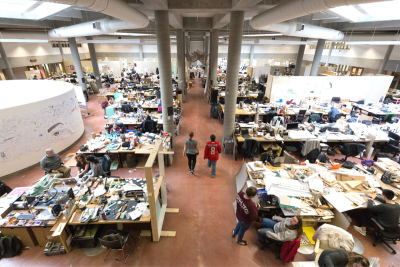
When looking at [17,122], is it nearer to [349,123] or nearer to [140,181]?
[140,181]

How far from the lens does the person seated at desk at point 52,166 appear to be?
5473mm

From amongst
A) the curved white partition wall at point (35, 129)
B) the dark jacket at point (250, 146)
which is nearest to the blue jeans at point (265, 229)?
the dark jacket at point (250, 146)


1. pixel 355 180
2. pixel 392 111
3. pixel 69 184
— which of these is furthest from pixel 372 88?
pixel 69 184

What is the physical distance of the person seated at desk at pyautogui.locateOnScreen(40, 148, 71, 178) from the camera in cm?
547

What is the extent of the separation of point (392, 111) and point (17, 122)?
17449 mm

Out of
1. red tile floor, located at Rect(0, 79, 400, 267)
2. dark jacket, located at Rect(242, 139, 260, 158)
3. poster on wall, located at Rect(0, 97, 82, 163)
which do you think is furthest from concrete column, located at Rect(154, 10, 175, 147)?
poster on wall, located at Rect(0, 97, 82, 163)

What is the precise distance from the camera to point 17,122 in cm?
644

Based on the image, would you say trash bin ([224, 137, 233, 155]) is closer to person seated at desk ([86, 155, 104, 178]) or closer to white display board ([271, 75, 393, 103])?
person seated at desk ([86, 155, 104, 178])

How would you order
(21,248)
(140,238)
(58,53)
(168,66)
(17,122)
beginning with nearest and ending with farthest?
(21,248) < (140,238) < (17,122) < (168,66) < (58,53)

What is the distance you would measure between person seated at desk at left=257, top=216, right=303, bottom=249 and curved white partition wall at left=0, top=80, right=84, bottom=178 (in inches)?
321

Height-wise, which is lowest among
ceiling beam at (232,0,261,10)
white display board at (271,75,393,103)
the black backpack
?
the black backpack

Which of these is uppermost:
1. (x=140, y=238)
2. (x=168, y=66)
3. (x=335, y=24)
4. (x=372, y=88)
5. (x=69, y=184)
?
(x=335, y=24)

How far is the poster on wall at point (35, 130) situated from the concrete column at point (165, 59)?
4.27 m

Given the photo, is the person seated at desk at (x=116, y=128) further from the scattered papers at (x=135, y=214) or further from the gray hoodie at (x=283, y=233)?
the gray hoodie at (x=283, y=233)
